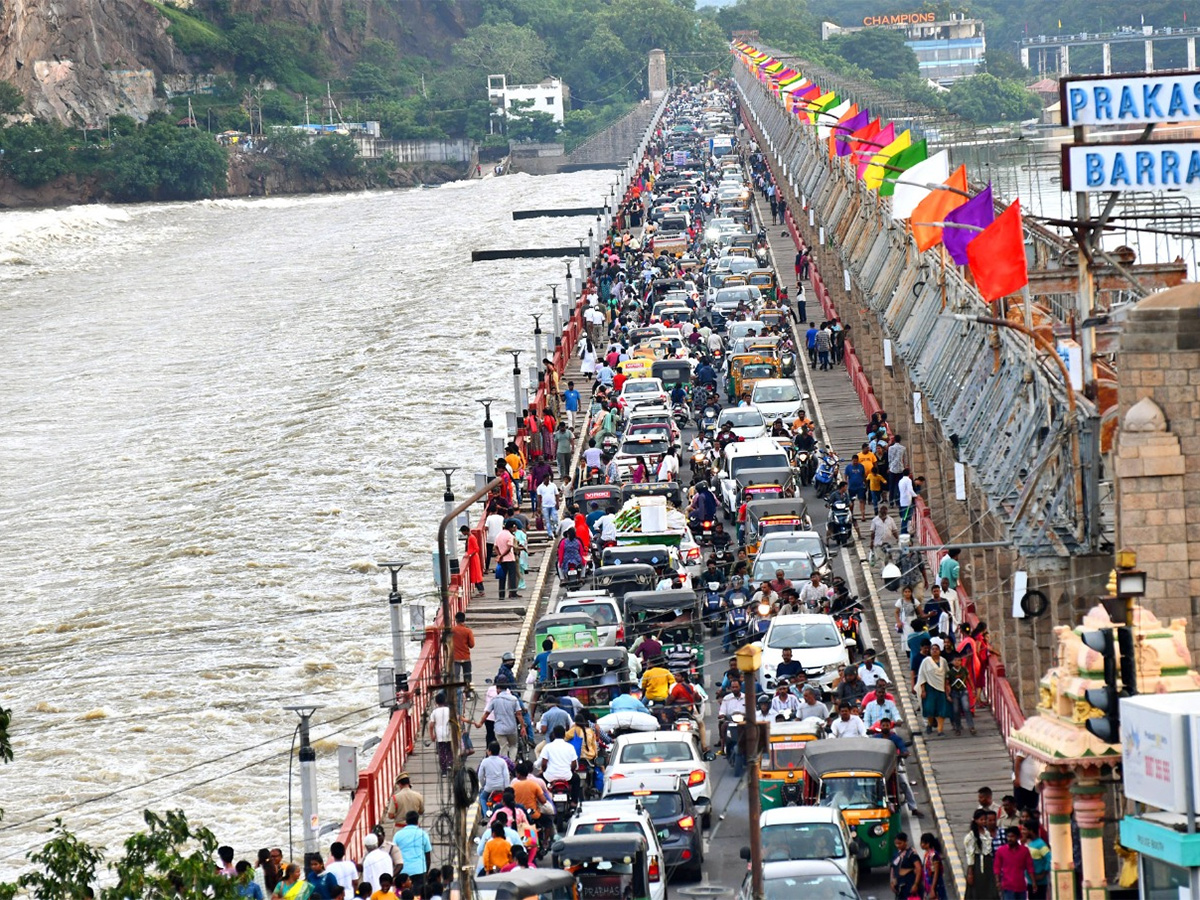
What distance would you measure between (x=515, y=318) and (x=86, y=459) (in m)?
28.9

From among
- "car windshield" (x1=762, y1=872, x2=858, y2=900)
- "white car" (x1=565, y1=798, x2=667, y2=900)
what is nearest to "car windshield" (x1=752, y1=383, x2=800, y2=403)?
"white car" (x1=565, y1=798, x2=667, y2=900)

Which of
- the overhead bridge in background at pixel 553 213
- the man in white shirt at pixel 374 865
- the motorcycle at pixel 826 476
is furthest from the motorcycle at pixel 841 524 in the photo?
the overhead bridge in background at pixel 553 213


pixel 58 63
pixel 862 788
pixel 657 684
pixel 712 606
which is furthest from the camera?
pixel 58 63

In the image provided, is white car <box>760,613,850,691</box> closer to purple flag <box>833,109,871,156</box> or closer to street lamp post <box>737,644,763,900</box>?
street lamp post <box>737,644,763,900</box>

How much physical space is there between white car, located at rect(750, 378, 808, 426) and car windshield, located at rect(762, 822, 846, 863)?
26.1 meters

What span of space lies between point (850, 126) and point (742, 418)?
44.4ft

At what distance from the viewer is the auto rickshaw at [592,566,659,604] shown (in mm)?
35062

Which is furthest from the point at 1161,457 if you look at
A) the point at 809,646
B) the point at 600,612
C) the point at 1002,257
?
the point at 600,612

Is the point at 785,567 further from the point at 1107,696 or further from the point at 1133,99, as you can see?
the point at 1107,696

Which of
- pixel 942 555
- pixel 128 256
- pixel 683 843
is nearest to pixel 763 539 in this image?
pixel 942 555

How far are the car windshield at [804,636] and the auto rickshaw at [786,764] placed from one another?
376 cm

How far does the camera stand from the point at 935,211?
34.5 meters

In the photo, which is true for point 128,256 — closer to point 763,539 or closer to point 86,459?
point 86,459

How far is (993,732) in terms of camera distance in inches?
1131
